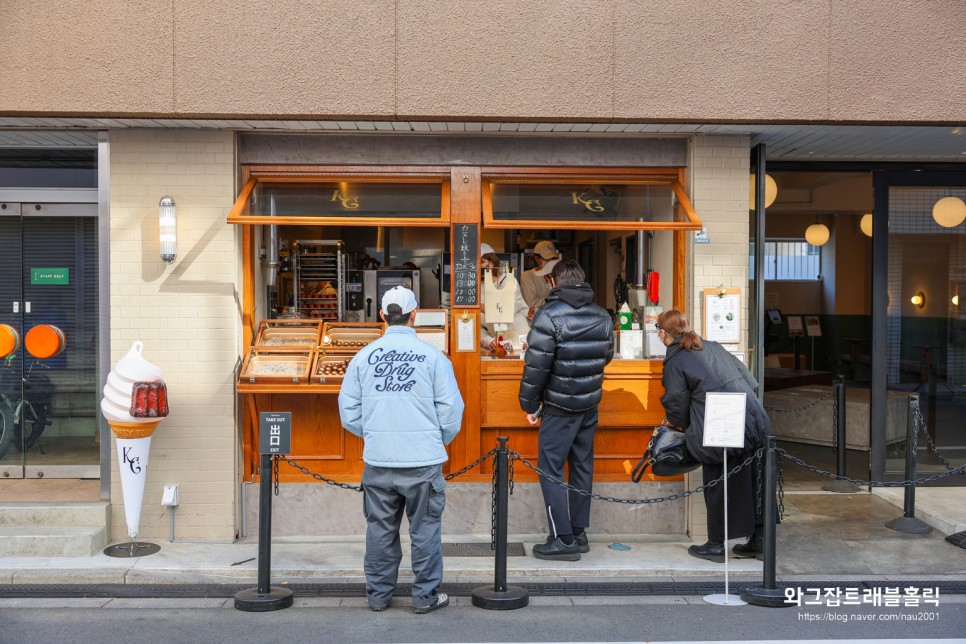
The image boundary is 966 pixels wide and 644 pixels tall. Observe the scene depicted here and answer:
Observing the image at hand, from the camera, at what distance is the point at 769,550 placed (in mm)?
5941

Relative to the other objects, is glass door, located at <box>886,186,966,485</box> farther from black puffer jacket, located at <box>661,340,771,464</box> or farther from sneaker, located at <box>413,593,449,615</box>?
sneaker, located at <box>413,593,449,615</box>

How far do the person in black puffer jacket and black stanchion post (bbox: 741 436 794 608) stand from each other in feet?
4.77

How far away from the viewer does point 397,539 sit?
227 inches

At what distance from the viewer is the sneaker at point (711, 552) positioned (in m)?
6.87

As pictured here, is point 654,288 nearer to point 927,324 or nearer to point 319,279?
point 927,324

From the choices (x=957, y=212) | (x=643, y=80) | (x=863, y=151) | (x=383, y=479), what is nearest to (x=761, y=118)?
(x=643, y=80)

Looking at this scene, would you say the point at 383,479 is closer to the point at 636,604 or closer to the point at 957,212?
the point at 636,604

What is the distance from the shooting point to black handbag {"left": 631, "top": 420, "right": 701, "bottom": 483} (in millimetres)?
6691

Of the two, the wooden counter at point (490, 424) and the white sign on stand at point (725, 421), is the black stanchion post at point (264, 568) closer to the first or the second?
the wooden counter at point (490, 424)

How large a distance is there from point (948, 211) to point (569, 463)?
5185 mm

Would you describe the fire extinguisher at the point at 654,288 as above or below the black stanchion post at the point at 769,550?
above

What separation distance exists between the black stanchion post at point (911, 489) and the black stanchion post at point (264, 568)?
536 cm

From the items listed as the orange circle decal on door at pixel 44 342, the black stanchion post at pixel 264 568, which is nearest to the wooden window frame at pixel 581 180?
the black stanchion post at pixel 264 568

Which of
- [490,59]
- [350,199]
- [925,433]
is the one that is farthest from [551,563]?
[925,433]
